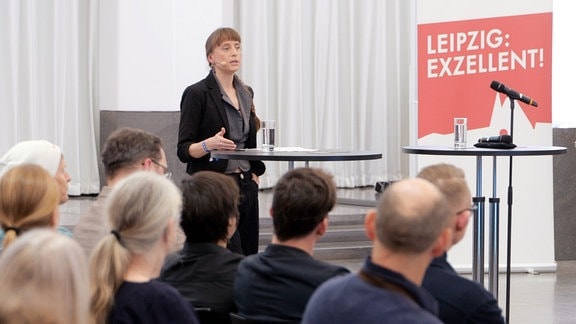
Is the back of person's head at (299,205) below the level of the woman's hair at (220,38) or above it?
below

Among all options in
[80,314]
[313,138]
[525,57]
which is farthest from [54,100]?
[80,314]

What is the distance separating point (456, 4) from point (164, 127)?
8.88 feet

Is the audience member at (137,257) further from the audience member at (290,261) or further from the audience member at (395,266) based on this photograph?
the audience member at (395,266)

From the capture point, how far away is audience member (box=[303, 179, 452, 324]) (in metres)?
1.87

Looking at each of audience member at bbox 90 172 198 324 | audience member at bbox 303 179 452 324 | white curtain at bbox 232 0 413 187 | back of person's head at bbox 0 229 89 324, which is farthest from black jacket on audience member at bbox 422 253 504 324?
white curtain at bbox 232 0 413 187

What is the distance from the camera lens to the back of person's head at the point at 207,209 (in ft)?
9.16

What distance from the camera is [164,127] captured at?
7.87 m

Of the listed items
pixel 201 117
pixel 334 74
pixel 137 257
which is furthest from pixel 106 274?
pixel 334 74

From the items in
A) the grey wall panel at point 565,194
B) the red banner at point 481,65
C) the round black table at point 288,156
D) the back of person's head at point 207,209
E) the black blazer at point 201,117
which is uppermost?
the red banner at point 481,65

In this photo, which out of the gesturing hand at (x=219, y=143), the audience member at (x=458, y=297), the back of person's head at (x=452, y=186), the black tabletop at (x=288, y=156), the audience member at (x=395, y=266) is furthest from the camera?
the gesturing hand at (x=219, y=143)

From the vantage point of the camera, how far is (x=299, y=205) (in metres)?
2.70

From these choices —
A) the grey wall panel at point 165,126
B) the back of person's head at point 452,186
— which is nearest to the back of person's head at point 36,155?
the back of person's head at point 452,186

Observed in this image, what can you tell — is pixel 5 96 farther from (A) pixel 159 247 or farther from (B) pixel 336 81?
(A) pixel 159 247

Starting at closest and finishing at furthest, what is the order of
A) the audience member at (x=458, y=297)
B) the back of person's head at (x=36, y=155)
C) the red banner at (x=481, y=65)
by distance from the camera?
1. the audience member at (x=458, y=297)
2. the back of person's head at (x=36, y=155)
3. the red banner at (x=481, y=65)
